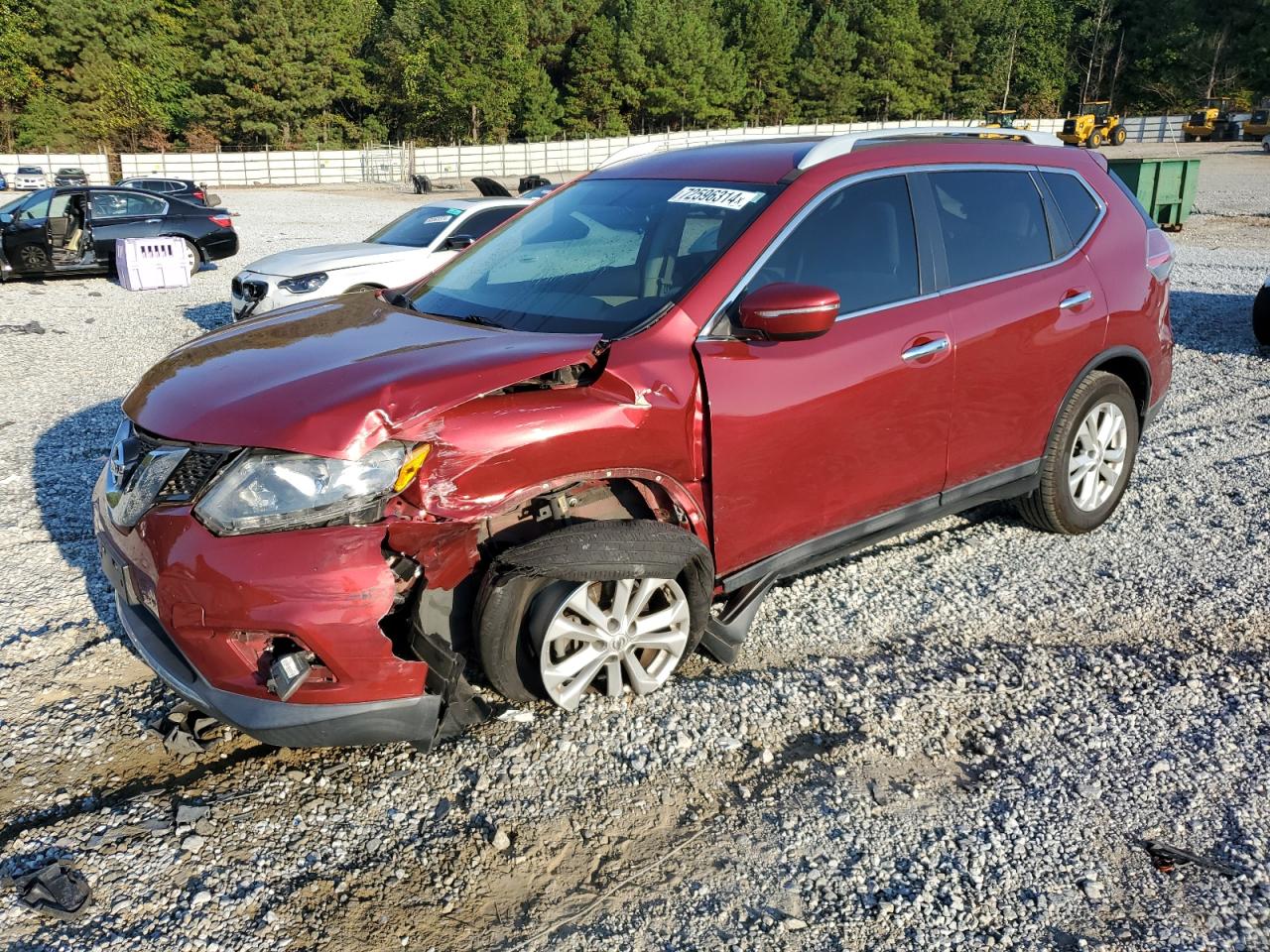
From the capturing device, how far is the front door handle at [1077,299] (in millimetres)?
4378

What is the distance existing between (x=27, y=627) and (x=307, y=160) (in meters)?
55.4

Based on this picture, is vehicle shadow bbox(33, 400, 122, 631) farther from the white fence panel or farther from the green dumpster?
the white fence panel

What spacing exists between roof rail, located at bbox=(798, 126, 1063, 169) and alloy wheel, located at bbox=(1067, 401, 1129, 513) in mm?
1353

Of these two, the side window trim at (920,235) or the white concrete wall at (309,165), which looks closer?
the side window trim at (920,235)

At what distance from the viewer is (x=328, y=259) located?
33.7ft

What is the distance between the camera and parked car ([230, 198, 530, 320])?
993cm

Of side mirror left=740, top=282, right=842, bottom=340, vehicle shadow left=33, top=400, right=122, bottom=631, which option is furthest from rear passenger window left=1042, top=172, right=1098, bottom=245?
vehicle shadow left=33, top=400, right=122, bottom=631

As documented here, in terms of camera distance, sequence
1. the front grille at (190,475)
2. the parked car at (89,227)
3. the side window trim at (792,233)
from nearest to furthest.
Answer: the front grille at (190,475), the side window trim at (792,233), the parked car at (89,227)

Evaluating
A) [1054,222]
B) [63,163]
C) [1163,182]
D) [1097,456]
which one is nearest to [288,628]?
[1054,222]

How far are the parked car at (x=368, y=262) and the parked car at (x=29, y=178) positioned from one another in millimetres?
40779

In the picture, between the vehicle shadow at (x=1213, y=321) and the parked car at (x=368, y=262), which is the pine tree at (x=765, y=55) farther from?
the parked car at (x=368, y=262)

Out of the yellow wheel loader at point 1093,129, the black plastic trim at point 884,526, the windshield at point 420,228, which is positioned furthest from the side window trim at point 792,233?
the yellow wheel loader at point 1093,129

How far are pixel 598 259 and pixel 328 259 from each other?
724 centimetres

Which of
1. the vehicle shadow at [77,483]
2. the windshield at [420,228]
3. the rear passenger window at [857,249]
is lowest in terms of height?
the vehicle shadow at [77,483]
